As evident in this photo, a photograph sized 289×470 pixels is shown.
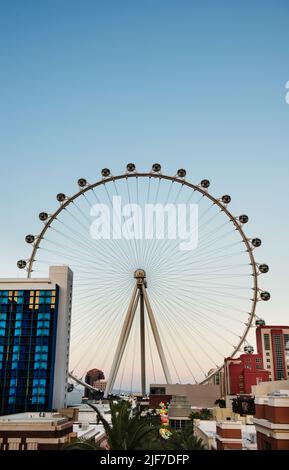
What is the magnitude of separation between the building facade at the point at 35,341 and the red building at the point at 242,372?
30.7 m

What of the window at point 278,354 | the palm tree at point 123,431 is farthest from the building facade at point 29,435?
the window at point 278,354

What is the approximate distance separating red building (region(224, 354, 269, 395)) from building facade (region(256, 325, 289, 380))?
951 inches

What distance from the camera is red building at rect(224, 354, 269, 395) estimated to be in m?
73.7

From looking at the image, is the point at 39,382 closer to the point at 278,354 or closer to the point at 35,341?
the point at 35,341

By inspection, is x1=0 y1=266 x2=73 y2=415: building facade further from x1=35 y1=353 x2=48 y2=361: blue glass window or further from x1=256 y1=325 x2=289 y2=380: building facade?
x1=256 y1=325 x2=289 y2=380: building facade

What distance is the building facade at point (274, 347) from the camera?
338 feet

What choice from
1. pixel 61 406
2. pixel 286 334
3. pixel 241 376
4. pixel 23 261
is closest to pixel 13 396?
pixel 61 406

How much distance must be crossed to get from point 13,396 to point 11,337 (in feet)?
23.4

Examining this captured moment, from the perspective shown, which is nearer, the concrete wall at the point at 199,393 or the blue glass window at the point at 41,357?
the blue glass window at the point at 41,357

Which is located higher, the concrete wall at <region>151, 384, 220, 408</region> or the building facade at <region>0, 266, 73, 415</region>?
the building facade at <region>0, 266, 73, 415</region>

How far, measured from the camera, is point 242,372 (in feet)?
254

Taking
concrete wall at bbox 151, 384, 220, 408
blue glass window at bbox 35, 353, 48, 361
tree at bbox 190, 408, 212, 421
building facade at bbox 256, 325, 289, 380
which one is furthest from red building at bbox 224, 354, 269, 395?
blue glass window at bbox 35, 353, 48, 361

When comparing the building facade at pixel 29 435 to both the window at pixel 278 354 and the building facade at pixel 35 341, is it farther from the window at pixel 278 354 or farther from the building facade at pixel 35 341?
the window at pixel 278 354
